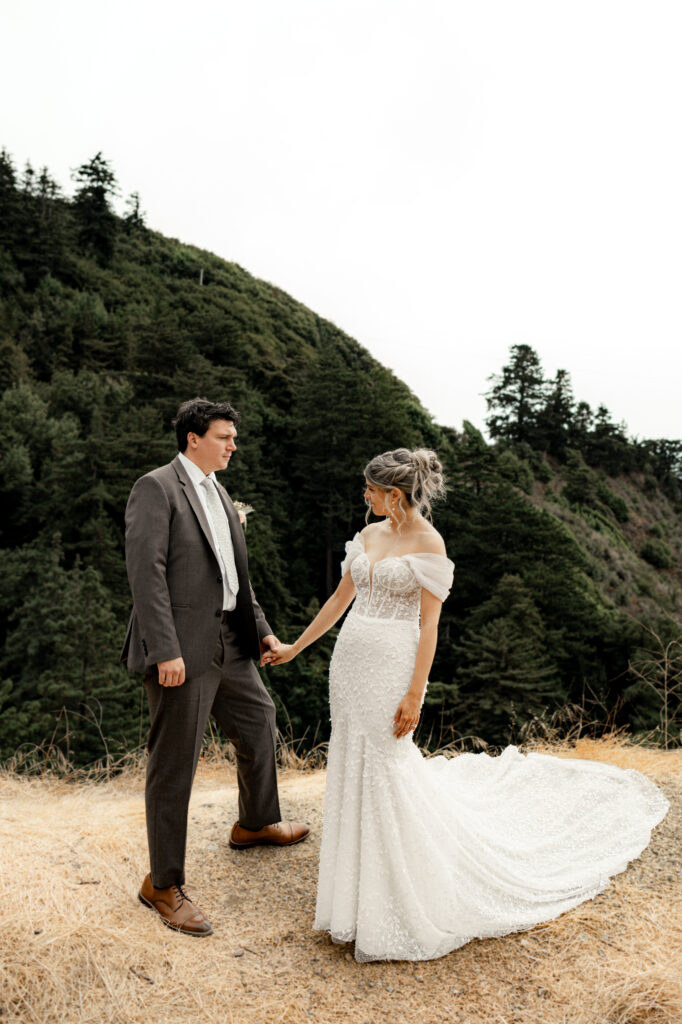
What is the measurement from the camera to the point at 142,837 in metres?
3.60

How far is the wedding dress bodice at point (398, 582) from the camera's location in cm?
273

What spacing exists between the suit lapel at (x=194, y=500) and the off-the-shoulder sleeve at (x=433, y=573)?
83 centimetres

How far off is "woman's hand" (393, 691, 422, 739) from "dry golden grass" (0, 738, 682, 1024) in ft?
2.68

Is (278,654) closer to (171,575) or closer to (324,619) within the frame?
(324,619)

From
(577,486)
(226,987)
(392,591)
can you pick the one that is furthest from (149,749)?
(577,486)

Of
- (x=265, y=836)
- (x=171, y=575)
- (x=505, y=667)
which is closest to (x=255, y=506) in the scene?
(x=505, y=667)

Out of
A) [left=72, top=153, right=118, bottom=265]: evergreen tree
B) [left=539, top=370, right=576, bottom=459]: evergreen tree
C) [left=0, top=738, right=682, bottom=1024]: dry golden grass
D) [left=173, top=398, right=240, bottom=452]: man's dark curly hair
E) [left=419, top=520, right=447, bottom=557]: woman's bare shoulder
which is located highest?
[left=72, top=153, right=118, bottom=265]: evergreen tree

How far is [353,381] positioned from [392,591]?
29.5m

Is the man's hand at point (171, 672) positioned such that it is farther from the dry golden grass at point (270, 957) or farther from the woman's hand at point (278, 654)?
the dry golden grass at point (270, 957)

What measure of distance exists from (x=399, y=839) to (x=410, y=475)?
4.42 feet

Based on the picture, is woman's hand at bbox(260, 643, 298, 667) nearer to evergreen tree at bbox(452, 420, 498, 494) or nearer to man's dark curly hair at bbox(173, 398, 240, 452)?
man's dark curly hair at bbox(173, 398, 240, 452)

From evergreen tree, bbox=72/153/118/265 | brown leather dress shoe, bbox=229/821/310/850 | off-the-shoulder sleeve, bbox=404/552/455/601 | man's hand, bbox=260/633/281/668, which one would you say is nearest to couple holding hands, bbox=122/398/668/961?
off-the-shoulder sleeve, bbox=404/552/455/601

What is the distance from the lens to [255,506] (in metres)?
28.3

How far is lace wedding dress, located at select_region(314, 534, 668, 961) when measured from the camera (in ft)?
Answer: 8.79
